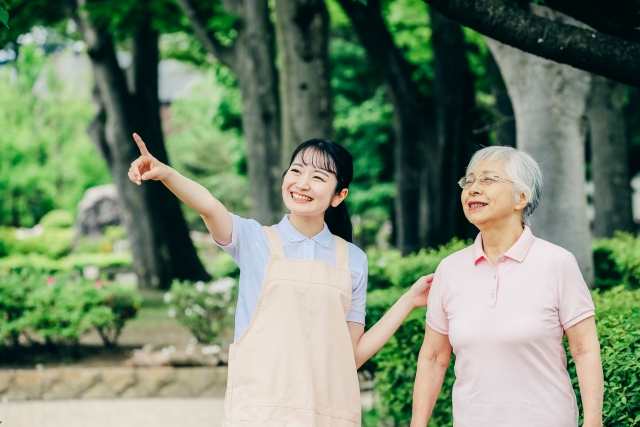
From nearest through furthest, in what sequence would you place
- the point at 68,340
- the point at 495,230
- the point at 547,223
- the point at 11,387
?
1. the point at 495,230
2. the point at 547,223
3. the point at 11,387
4. the point at 68,340

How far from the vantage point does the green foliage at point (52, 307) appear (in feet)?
29.8

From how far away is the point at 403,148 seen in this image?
1405 cm

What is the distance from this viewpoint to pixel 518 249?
9.56 feet

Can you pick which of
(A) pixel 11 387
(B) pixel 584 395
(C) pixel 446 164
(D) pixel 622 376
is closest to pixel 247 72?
(C) pixel 446 164

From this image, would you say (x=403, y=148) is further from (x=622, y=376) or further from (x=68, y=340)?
(x=622, y=376)

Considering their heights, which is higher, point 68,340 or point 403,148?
point 403,148

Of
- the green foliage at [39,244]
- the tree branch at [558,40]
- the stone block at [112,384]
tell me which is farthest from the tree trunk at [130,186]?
the green foliage at [39,244]

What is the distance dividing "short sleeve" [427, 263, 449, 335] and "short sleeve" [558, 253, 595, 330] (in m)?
0.43

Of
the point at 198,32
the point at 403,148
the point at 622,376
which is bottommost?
the point at 622,376

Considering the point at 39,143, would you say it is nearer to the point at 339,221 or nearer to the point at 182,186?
the point at 339,221

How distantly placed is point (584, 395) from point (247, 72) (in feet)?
28.9

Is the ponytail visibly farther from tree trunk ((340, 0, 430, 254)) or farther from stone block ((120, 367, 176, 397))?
tree trunk ((340, 0, 430, 254))

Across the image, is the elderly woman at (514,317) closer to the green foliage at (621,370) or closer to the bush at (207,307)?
the green foliage at (621,370)

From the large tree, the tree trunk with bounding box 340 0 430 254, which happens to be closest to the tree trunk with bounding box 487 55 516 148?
the large tree
